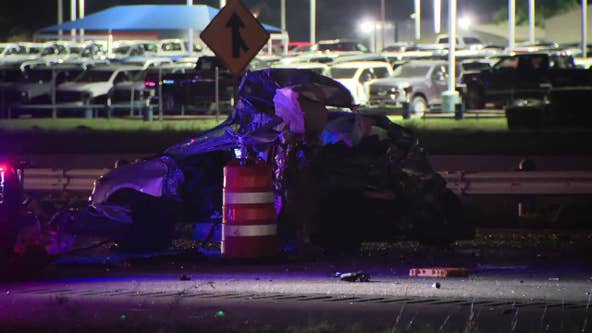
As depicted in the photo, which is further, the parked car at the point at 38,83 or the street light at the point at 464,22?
the street light at the point at 464,22

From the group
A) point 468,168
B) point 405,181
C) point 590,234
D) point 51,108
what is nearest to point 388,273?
point 405,181

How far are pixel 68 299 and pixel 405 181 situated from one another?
14.3 feet

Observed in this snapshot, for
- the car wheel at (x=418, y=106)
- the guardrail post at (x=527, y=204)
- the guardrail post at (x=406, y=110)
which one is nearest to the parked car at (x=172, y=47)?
the car wheel at (x=418, y=106)

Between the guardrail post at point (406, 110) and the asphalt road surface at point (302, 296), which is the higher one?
the guardrail post at point (406, 110)

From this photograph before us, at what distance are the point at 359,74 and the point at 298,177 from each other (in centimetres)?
3306

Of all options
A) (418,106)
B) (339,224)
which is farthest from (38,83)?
(339,224)

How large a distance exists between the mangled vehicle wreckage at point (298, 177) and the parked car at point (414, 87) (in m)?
29.0

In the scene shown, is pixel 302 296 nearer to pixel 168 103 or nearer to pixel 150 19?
pixel 168 103

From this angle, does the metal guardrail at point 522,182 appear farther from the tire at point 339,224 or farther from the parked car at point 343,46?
the parked car at point 343,46

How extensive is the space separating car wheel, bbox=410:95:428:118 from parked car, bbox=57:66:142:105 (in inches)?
387

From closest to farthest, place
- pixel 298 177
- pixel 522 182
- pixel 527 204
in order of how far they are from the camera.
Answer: pixel 298 177 → pixel 522 182 → pixel 527 204

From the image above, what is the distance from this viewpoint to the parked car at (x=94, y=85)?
44.9 m

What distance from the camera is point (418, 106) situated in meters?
44.1

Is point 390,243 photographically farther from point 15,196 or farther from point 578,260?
point 15,196
